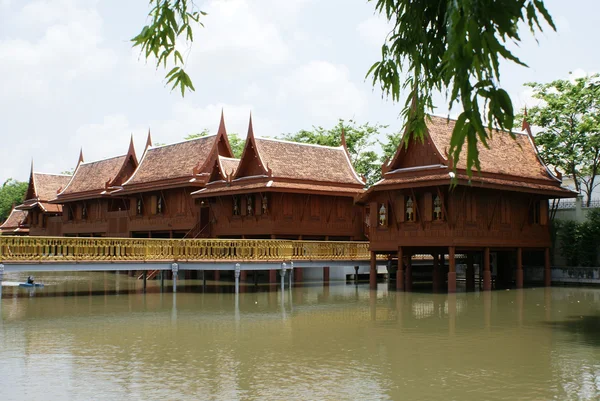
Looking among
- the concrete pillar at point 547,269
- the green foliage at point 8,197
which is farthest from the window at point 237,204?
the green foliage at point 8,197

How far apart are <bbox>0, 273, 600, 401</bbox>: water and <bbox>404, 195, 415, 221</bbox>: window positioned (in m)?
3.95

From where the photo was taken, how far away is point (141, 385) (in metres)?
9.77

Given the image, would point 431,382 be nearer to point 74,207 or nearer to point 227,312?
point 227,312

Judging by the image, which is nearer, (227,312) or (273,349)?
(273,349)

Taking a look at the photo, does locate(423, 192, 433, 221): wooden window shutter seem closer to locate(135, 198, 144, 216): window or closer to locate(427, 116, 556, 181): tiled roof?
locate(427, 116, 556, 181): tiled roof

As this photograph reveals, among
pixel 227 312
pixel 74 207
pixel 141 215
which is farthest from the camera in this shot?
pixel 74 207

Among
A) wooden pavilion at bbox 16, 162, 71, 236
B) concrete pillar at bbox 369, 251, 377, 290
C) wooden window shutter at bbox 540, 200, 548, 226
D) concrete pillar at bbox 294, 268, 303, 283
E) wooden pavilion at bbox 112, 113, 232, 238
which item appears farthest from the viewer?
wooden pavilion at bbox 16, 162, 71, 236

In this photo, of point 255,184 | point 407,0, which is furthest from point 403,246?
point 407,0

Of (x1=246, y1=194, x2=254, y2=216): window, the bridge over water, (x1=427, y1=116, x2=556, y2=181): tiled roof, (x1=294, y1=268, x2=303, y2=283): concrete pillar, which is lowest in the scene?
(x1=294, y1=268, x2=303, y2=283): concrete pillar

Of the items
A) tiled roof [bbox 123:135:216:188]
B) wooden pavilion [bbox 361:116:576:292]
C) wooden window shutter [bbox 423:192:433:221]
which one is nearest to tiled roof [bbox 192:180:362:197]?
tiled roof [bbox 123:135:216:188]

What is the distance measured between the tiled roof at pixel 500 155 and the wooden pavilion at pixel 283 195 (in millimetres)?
6462

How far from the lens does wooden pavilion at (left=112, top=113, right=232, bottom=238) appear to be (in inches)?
1455

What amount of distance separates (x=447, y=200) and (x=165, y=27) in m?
21.1

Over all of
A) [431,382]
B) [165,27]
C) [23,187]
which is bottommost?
[431,382]
